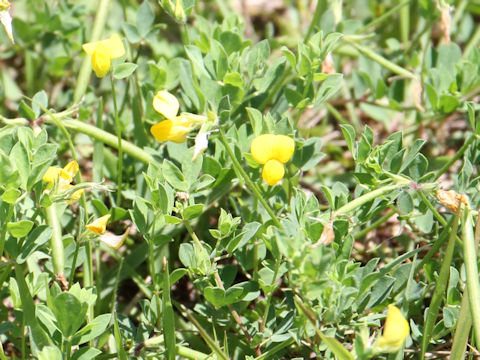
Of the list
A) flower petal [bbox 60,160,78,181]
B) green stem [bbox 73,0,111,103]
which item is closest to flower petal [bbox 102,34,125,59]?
flower petal [bbox 60,160,78,181]

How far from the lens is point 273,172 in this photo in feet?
5.54

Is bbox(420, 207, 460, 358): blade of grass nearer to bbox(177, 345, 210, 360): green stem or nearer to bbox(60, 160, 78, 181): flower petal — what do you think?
bbox(177, 345, 210, 360): green stem

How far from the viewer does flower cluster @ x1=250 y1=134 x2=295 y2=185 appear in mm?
1692

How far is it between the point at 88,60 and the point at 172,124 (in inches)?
31.9

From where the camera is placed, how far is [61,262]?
74.2 inches

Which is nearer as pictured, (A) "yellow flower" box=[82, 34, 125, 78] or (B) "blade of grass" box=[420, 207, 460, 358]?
(B) "blade of grass" box=[420, 207, 460, 358]

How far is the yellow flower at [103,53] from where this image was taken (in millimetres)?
1833

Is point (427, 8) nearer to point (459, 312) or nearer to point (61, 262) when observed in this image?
point (459, 312)

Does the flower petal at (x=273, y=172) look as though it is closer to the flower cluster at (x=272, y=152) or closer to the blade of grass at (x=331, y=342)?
the flower cluster at (x=272, y=152)

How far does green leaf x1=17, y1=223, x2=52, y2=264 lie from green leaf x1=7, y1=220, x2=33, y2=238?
0.05 metres

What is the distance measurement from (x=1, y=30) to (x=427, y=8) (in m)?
1.73

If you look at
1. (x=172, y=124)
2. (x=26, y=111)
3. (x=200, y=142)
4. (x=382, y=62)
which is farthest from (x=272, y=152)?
(x=382, y=62)

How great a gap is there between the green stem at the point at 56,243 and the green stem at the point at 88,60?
1.97 feet

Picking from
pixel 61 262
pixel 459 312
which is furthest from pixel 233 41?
pixel 459 312
